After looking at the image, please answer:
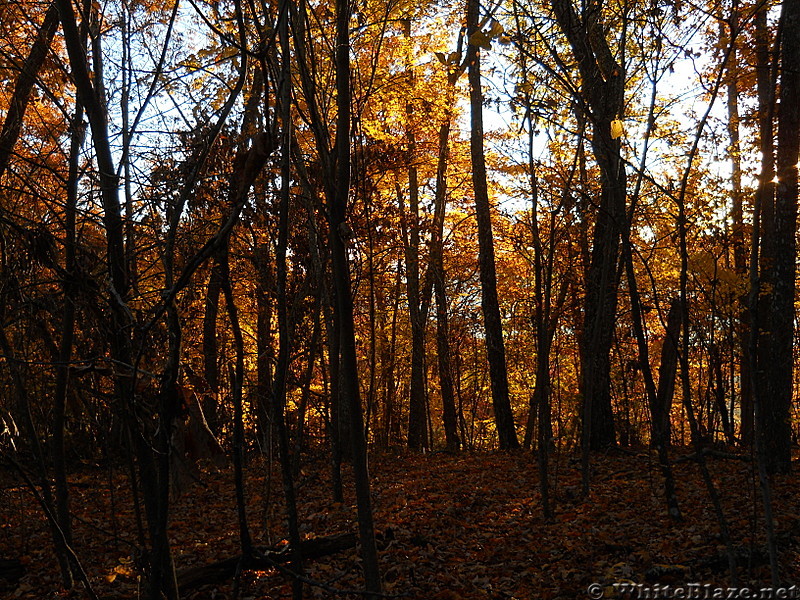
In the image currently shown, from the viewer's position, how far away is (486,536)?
6.20 m

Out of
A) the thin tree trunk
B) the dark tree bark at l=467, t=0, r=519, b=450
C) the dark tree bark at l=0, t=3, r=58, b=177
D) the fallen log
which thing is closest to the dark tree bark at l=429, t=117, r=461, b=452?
the dark tree bark at l=467, t=0, r=519, b=450

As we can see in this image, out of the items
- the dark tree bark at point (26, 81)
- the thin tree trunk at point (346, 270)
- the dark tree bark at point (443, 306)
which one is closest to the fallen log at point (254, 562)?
the thin tree trunk at point (346, 270)

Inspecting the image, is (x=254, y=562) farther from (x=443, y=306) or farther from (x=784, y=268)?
(x=443, y=306)

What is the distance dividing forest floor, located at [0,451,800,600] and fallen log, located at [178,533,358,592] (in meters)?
0.08

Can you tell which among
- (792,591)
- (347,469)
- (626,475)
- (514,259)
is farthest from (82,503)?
(514,259)

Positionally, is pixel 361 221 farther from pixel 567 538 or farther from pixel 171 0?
pixel 567 538

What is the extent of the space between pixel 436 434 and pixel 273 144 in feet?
73.9

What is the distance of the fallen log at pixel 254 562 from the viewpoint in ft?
15.9

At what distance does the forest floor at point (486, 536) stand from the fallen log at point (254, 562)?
0.08m

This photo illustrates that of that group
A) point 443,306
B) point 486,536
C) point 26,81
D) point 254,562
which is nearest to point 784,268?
point 486,536

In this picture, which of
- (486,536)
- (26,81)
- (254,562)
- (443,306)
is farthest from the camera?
(443,306)

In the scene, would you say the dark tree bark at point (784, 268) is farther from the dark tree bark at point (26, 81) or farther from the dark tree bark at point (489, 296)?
the dark tree bark at point (26, 81)

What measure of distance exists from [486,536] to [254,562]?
2.42 m

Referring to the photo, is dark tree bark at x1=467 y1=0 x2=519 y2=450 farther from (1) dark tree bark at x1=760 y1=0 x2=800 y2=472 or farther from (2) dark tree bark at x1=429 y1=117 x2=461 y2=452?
(1) dark tree bark at x1=760 y1=0 x2=800 y2=472
